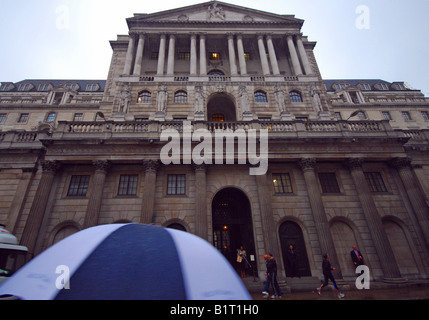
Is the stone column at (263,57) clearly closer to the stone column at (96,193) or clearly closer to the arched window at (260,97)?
the arched window at (260,97)

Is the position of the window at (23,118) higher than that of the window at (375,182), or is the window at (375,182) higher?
the window at (23,118)

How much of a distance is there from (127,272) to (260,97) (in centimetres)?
2241

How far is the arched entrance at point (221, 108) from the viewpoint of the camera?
2233 cm

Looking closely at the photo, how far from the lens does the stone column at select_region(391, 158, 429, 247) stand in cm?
1453

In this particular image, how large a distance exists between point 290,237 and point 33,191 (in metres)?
19.7

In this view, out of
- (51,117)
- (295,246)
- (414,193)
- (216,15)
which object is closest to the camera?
(295,246)

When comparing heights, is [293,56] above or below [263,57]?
above

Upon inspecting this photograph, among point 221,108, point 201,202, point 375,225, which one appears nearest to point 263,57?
point 221,108

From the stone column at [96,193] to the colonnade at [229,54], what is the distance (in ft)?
40.9

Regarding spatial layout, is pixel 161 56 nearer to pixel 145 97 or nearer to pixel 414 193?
pixel 145 97

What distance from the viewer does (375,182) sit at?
55.2 feet

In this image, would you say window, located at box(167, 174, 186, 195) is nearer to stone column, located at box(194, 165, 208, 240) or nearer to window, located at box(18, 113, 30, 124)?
stone column, located at box(194, 165, 208, 240)

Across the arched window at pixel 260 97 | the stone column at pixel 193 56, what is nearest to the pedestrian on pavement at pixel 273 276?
the arched window at pixel 260 97

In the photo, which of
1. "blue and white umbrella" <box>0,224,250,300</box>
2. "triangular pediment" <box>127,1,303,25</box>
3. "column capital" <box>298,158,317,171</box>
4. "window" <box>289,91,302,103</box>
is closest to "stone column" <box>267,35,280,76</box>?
"window" <box>289,91,302,103</box>
